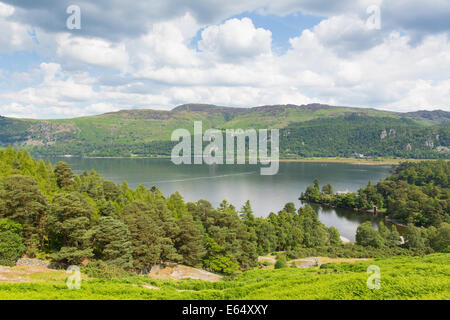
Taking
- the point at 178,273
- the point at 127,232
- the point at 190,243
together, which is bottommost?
the point at 178,273

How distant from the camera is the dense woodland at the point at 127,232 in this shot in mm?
25422

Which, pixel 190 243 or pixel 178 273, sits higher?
pixel 190 243

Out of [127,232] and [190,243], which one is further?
[190,243]

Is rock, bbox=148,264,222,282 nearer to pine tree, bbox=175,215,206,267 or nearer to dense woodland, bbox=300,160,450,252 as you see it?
pine tree, bbox=175,215,206,267

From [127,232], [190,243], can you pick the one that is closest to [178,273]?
[190,243]

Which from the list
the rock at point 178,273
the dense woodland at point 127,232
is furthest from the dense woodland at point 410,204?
the rock at point 178,273

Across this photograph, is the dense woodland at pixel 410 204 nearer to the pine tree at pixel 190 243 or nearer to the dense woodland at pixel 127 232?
the dense woodland at pixel 127 232

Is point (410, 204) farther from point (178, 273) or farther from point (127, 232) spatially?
point (127, 232)

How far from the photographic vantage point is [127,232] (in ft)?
93.0

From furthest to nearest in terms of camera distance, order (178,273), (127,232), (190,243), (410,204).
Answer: (410,204) → (190,243) → (178,273) → (127,232)

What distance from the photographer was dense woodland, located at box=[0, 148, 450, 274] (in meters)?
25.4

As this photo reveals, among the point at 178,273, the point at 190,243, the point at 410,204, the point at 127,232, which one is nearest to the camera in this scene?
the point at 127,232

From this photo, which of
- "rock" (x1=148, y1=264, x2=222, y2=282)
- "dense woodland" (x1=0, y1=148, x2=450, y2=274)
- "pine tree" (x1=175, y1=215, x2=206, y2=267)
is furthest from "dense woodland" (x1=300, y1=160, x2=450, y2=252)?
"rock" (x1=148, y1=264, x2=222, y2=282)
